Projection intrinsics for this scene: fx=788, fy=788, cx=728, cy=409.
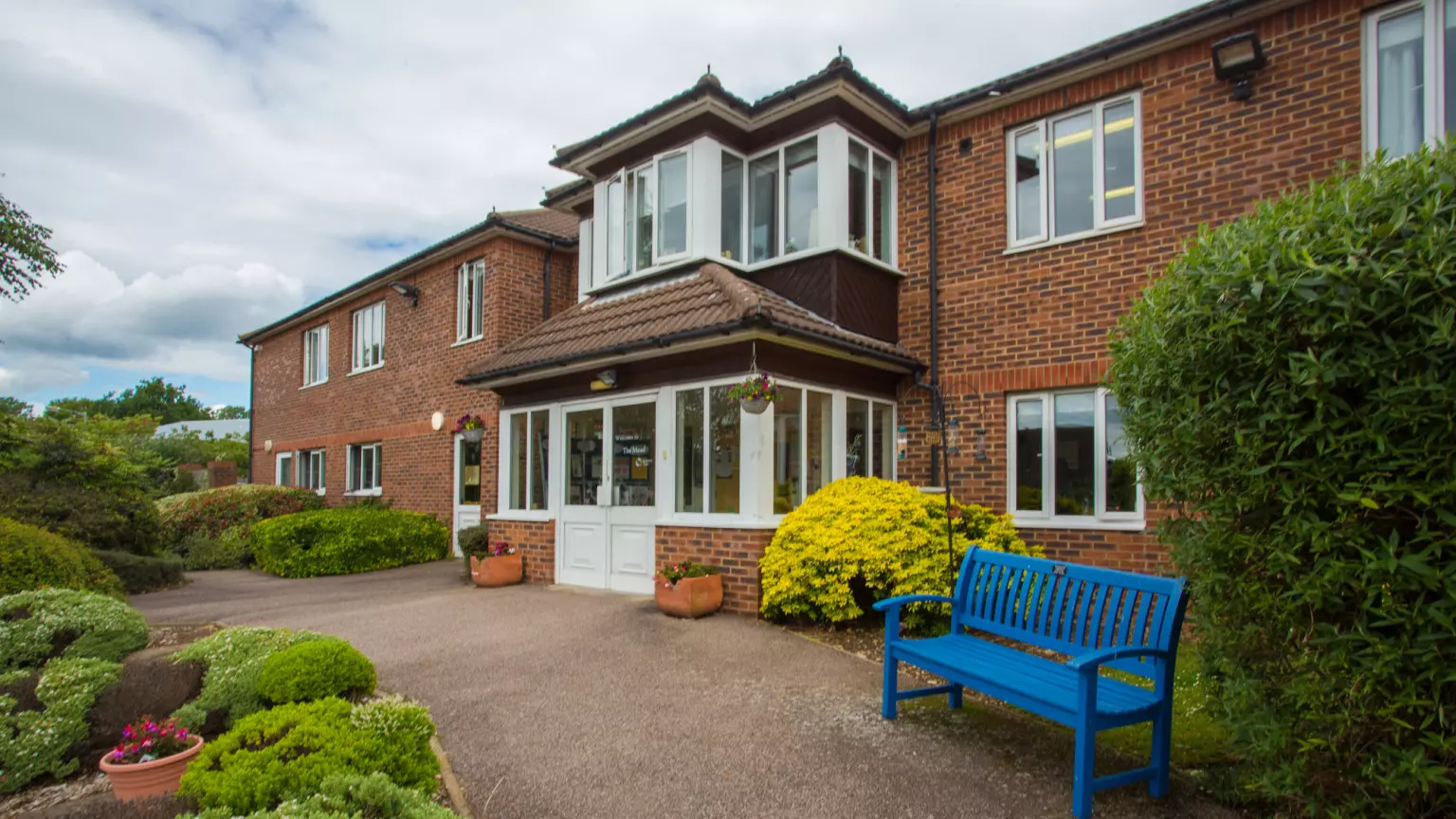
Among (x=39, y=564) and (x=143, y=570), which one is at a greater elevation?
(x=39, y=564)

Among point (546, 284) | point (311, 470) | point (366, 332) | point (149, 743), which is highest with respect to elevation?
point (546, 284)

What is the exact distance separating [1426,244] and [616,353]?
717cm

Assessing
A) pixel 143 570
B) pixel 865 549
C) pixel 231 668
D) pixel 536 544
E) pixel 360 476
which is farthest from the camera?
pixel 360 476

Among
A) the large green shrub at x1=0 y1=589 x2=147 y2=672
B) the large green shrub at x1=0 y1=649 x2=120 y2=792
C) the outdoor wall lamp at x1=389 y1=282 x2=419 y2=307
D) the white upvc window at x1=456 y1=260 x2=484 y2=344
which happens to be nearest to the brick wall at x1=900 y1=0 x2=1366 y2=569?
the large green shrub at x1=0 y1=589 x2=147 y2=672

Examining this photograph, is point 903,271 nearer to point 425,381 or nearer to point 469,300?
point 469,300

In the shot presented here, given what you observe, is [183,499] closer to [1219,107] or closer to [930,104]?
[930,104]

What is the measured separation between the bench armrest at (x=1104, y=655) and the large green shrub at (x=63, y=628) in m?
5.87

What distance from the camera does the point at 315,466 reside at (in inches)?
758

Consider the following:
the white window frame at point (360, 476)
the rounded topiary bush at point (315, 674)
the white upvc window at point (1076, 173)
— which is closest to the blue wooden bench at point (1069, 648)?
the rounded topiary bush at point (315, 674)

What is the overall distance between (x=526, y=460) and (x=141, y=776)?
7171 mm

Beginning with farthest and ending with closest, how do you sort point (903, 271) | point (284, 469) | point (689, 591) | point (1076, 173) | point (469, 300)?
point (284, 469), point (469, 300), point (903, 271), point (1076, 173), point (689, 591)

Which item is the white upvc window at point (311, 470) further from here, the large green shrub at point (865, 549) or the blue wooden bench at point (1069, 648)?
the blue wooden bench at point (1069, 648)

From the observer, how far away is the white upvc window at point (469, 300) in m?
14.0

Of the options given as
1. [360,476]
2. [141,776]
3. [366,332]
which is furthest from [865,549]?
[366,332]
